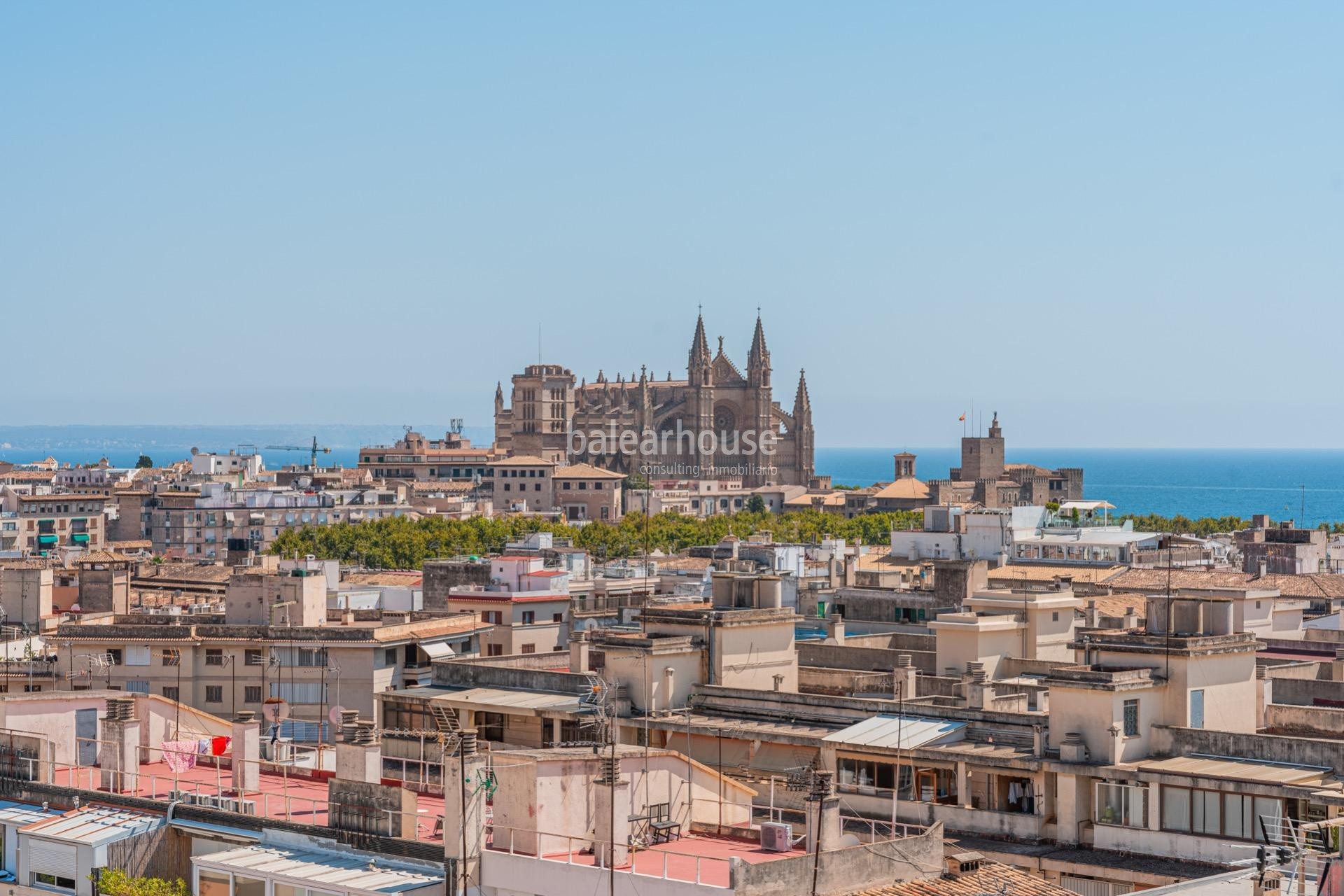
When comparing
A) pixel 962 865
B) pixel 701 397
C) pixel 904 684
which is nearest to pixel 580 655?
pixel 904 684

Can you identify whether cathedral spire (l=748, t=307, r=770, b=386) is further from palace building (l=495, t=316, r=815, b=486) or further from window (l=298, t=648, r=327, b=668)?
window (l=298, t=648, r=327, b=668)

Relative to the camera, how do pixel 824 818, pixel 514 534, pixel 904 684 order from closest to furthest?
1. pixel 824 818
2. pixel 904 684
3. pixel 514 534

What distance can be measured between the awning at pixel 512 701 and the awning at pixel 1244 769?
797 cm

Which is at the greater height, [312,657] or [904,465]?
[904,465]

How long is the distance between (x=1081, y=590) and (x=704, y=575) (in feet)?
56.5

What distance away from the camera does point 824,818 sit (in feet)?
54.0

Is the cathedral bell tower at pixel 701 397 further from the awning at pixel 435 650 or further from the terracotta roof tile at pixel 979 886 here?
the terracotta roof tile at pixel 979 886

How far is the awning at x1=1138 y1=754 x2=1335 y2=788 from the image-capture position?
2095cm

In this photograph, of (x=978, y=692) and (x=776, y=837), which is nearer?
(x=776, y=837)

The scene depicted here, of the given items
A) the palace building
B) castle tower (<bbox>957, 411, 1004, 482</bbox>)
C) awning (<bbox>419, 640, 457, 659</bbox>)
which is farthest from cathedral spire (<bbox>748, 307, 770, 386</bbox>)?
awning (<bbox>419, 640, 457, 659</bbox>)

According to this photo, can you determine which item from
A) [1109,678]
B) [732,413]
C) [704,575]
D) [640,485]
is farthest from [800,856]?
[732,413]

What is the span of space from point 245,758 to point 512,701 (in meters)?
8.47

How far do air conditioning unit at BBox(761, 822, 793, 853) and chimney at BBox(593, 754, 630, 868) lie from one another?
1.21 m

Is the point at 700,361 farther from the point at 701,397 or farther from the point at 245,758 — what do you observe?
the point at 245,758
